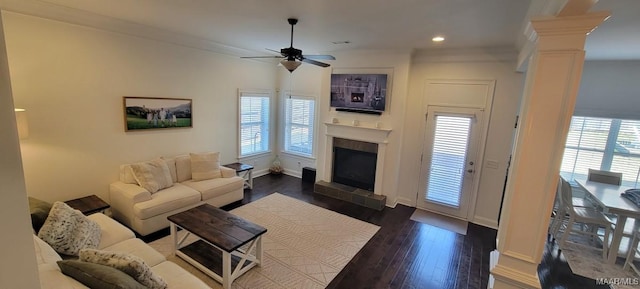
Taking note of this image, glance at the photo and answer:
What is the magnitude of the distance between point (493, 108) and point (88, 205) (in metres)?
5.87

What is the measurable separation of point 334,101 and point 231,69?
2138 millimetres

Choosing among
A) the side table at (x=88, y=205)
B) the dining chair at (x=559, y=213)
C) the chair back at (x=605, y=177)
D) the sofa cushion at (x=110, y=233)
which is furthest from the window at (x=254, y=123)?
the chair back at (x=605, y=177)

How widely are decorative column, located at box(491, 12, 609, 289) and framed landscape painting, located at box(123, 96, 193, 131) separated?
4758 mm

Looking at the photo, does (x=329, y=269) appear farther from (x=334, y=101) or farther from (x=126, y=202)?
(x=334, y=101)

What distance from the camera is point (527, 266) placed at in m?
1.97

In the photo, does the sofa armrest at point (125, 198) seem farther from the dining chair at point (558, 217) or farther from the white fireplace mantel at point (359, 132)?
the dining chair at point (558, 217)

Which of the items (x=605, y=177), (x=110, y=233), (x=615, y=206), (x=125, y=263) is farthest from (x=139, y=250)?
(x=605, y=177)

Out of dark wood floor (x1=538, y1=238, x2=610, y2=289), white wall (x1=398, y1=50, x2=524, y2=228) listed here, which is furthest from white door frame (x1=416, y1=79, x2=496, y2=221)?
dark wood floor (x1=538, y1=238, x2=610, y2=289)

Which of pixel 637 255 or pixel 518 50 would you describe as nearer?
pixel 637 255

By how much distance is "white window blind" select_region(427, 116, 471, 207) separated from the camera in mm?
4602

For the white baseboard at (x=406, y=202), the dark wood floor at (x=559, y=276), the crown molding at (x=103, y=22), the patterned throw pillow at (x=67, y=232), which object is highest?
the crown molding at (x=103, y=22)

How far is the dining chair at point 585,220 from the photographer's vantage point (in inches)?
147

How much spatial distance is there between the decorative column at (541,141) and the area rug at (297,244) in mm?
1829

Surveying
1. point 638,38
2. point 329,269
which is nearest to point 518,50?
point 638,38
